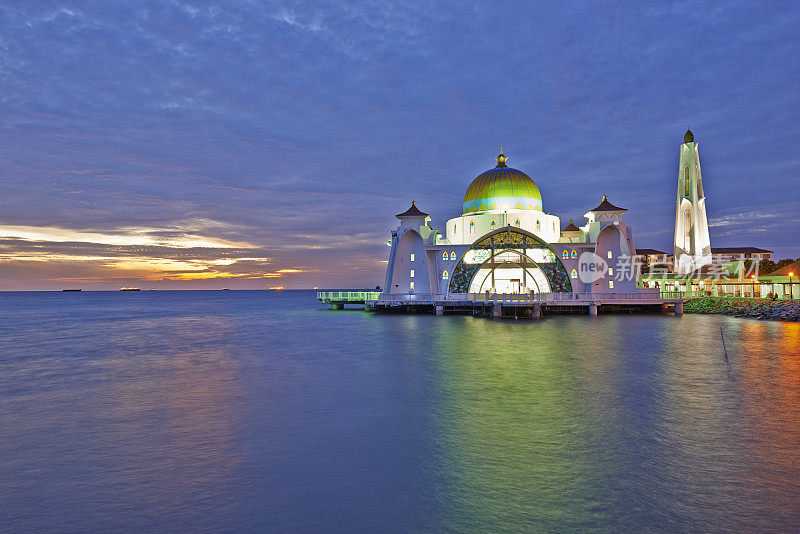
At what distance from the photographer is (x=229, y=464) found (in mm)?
9141

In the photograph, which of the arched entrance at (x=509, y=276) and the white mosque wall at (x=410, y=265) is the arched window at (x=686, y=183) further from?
the white mosque wall at (x=410, y=265)

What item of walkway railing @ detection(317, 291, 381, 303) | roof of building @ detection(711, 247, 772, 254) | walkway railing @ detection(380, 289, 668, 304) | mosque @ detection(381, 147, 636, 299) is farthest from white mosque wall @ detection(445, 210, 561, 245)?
roof of building @ detection(711, 247, 772, 254)

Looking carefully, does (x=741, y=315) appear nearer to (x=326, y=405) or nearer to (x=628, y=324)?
(x=628, y=324)

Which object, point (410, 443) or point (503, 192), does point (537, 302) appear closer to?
point (503, 192)

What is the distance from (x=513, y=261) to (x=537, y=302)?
8420 millimetres

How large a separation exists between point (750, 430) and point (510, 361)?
10.2m

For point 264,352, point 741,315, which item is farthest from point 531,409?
point 741,315

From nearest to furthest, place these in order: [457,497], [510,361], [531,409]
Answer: [457,497] → [531,409] → [510,361]

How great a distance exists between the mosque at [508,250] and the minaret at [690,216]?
20939 millimetres

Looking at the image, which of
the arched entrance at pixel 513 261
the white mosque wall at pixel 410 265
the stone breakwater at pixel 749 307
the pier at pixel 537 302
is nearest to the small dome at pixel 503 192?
the arched entrance at pixel 513 261

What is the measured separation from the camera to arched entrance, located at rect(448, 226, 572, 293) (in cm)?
4706

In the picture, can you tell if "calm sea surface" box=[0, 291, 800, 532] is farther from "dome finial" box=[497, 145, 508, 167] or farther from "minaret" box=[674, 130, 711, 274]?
"minaret" box=[674, 130, 711, 274]

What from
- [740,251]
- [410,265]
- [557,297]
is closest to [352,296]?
[410,265]

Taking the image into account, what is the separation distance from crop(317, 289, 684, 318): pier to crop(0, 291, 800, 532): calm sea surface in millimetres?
20616
